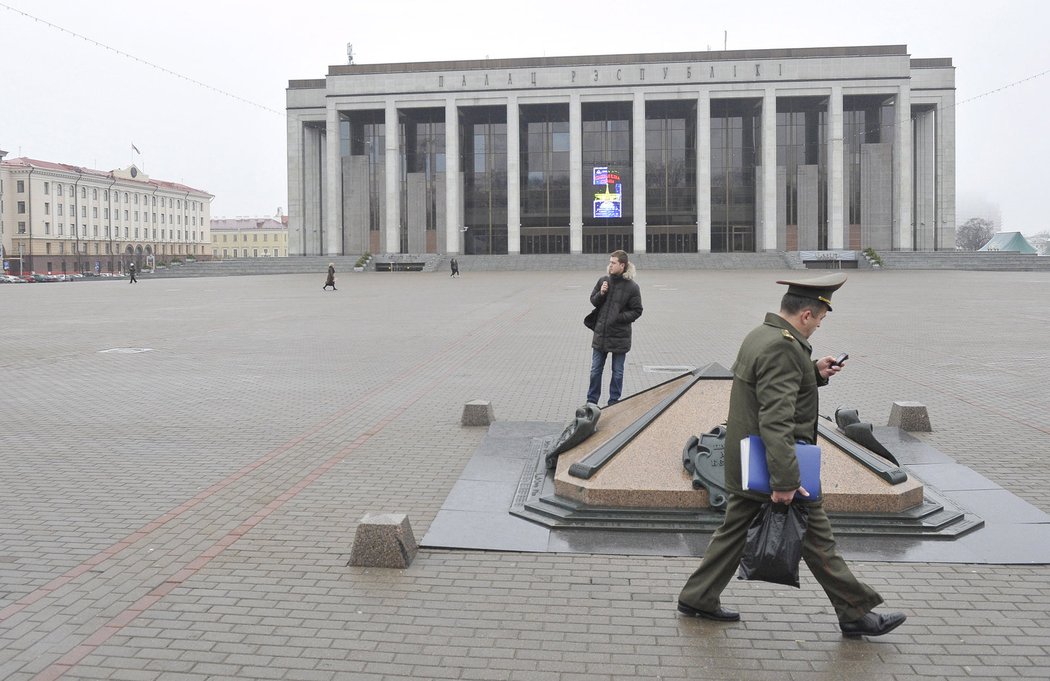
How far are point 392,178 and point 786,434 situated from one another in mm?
72230

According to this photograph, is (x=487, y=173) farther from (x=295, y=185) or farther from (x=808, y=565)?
(x=808, y=565)

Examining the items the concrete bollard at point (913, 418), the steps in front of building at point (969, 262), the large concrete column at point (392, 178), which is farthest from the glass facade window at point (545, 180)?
the concrete bollard at point (913, 418)

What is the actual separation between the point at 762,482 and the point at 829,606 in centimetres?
119

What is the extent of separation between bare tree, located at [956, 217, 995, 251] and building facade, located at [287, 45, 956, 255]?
68.6 m

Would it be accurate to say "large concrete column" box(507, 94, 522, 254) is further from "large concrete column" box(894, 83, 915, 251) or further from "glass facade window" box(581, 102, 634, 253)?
"large concrete column" box(894, 83, 915, 251)

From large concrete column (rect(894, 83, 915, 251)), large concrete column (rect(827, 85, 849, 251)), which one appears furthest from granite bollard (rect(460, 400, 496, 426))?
large concrete column (rect(894, 83, 915, 251))

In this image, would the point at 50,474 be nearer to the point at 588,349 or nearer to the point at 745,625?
the point at 745,625

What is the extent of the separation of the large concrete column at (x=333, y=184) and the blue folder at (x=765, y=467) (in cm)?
7363

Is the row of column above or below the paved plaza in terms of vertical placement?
above

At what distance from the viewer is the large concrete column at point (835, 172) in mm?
69250

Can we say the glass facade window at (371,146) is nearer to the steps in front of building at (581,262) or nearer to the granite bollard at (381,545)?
the steps in front of building at (581,262)

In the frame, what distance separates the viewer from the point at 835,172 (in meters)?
69.8

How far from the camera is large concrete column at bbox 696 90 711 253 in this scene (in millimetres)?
70875

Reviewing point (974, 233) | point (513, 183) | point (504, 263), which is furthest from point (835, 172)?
point (974, 233)
